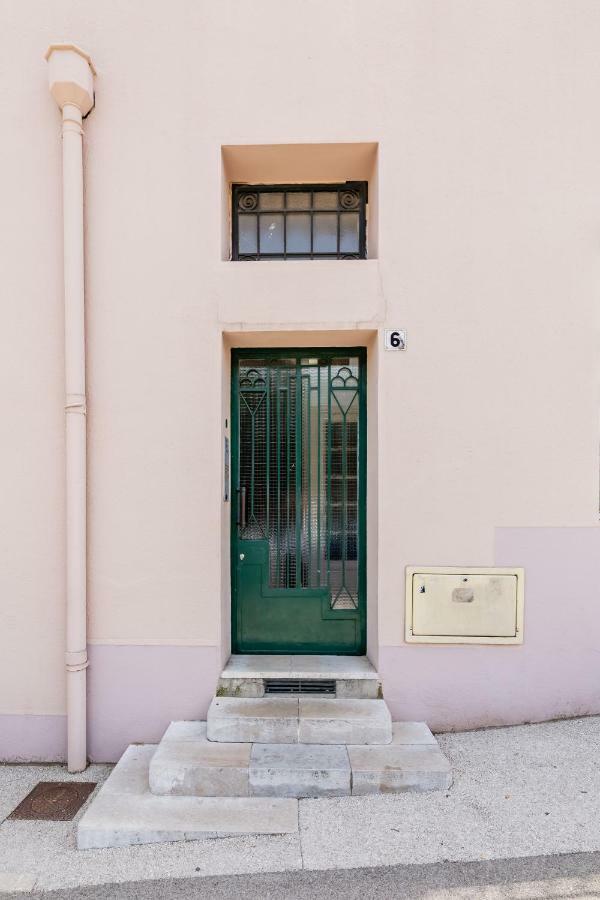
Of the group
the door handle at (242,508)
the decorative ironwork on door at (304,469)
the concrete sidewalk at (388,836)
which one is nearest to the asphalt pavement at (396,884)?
the concrete sidewalk at (388,836)

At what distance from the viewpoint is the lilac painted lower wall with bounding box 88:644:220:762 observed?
11.5 feet

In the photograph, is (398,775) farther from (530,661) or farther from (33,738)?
(33,738)

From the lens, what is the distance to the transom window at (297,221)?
4023 millimetres

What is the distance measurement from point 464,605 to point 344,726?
1.14 metres

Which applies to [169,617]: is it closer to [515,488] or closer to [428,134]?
[515,488]

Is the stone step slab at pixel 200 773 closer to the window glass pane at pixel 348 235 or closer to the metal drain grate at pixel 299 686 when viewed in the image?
the metal drain grate at pixel 299 686

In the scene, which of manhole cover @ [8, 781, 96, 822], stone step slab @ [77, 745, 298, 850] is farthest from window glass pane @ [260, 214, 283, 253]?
manhole cover @ [8, 781, 96, 822]

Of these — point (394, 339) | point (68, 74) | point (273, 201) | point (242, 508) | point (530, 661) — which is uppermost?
point (68, 74)

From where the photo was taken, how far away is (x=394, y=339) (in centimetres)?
358

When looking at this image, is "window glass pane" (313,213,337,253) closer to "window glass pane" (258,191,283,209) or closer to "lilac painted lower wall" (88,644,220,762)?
"window glass pane" (258,191,283,209)

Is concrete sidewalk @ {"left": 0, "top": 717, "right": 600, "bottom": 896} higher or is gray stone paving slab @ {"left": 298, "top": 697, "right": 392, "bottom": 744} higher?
gray stone paving slab @ {"left": 298, "top": 697, "right": 392, "bottom": 744}

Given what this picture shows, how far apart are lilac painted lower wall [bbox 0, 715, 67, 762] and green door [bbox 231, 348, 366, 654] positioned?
133cm

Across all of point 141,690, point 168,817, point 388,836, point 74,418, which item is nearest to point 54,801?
point 141,690

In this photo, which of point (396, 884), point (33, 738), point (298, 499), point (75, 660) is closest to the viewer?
point (396, 884)
